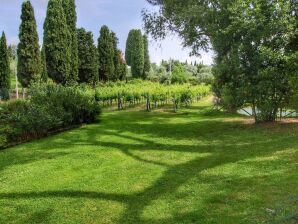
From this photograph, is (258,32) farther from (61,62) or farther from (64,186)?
(61,62)

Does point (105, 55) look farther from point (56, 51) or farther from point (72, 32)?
point (56, 51)

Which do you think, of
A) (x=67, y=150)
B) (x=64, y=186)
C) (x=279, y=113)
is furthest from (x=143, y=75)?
(x=64, y=186)

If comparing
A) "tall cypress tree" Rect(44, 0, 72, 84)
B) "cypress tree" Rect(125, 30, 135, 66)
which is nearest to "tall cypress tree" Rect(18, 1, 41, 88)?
"tall cypress tree" Rect(44, 0, 72, 84)

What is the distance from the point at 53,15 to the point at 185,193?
2662 centimetres

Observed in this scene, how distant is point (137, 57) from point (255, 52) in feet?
121

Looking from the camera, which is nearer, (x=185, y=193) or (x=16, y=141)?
(x=185, y=193)

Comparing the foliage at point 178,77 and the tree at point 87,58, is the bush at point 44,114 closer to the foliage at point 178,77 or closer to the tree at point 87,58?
the tree at point 87,58

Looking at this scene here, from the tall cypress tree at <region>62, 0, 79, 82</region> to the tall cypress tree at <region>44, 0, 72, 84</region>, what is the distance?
877 mm

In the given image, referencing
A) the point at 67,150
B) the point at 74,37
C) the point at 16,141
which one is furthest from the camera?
the point at 74,37

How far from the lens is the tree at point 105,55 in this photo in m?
38.6

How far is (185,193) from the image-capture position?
695cm

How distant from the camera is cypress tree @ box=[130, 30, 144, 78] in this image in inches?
1975

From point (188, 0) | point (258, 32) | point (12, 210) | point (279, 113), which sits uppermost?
point (188, 0)

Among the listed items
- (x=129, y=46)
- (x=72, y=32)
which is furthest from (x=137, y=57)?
(x=72, y=32)
